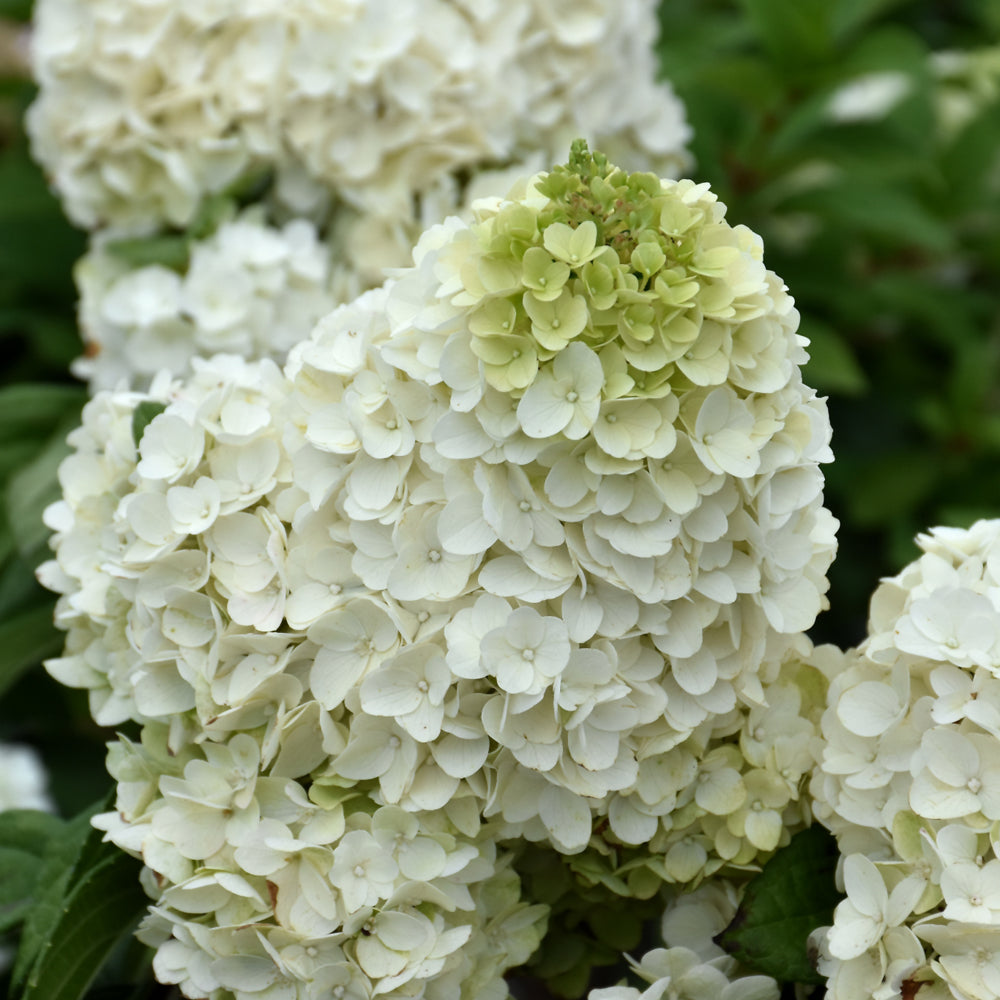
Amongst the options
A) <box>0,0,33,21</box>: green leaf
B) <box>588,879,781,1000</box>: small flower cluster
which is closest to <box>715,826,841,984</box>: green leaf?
<box>588,879,781,1000</box>: small flower cluster

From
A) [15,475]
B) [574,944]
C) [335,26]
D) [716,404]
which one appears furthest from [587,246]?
[15,475]

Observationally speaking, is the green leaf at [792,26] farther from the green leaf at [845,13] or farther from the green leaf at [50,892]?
the green leaf at [50,892]

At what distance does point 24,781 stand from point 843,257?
4.02 ft

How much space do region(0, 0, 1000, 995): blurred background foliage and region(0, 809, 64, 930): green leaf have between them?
0.97 ft

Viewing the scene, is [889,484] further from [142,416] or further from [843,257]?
[142,416]

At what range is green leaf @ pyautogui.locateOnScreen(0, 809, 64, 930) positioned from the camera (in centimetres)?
90

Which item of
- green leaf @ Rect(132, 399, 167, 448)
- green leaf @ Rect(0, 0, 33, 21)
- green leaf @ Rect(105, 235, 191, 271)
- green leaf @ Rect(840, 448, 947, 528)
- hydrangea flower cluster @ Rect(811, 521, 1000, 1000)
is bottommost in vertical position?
green leaf @ Rect(840, 448, 947, 528)

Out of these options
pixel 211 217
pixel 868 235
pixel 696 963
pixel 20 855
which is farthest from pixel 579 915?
pixel 868 235

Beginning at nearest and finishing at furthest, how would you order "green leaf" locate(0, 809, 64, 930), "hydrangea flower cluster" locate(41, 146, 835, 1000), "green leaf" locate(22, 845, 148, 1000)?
1. "hydrangea flower cluster" locate(41, 146, 835, 1000)
2. "green leaf" locate(22, 845, 148, 1000)
3. "green leaf" locate(0, 809, 64, 930)

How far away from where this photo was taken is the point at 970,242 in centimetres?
184

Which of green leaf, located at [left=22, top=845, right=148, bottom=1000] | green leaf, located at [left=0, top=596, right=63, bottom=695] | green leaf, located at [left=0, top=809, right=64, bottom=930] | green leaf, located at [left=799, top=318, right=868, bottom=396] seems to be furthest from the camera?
green leaf, located at [left=799, top=318, right=868, bottom=396]

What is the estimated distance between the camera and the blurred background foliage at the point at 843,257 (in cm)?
147

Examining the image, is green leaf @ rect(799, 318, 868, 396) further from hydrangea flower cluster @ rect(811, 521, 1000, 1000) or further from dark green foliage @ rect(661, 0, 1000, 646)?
hydrangea flower cluster @ rect(811, 521, 1000, 1000)

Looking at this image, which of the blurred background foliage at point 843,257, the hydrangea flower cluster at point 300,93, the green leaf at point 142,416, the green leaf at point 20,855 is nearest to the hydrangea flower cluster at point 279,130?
the hydrangea flower cluster at point 300,93
